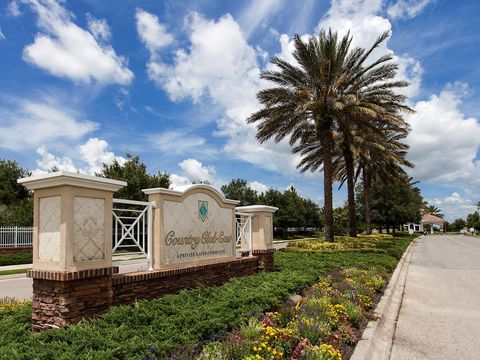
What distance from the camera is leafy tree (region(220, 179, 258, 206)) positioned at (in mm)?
53494

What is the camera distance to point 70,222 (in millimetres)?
5242

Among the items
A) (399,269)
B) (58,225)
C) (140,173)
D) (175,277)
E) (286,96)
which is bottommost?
(399,269)

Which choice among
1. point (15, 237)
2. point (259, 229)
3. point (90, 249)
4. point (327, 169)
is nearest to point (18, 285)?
point (259, 229)

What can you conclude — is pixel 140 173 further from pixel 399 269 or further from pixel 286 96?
pixel 399 269

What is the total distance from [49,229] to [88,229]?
51 cm

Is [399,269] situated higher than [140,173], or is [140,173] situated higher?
[140,173]

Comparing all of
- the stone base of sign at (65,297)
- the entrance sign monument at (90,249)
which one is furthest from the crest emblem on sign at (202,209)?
the stone base of sign at (65,297)

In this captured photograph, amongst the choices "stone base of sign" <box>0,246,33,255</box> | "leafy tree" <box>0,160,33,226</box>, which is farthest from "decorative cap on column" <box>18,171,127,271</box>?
"leafy tree" <box>0,160,33,226</box>

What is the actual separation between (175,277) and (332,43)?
55.2 feet

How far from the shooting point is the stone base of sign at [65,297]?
508 cm

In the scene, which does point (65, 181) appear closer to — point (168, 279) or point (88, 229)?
point (88, 229)

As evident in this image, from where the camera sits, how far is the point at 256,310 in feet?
19.6

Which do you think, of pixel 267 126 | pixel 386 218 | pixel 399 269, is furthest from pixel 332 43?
pixel 386 218

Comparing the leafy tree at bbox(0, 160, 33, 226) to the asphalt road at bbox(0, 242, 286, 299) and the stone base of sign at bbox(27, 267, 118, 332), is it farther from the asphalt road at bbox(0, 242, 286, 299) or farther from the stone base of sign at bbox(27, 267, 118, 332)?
the stone base of sign at bbox(27, 267, 118, 332)
